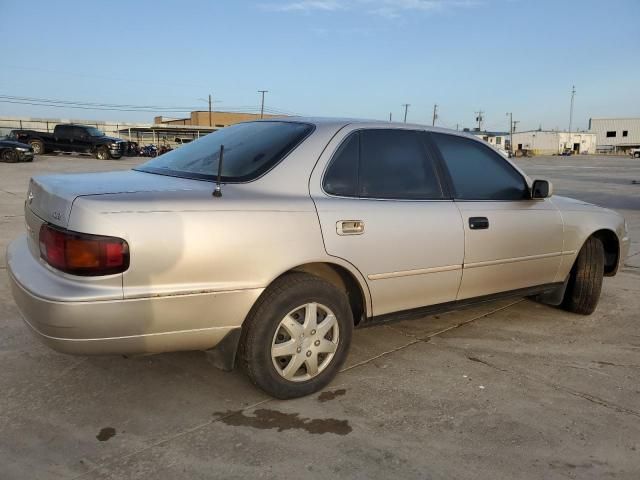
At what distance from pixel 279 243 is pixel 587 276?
3028 millimetres

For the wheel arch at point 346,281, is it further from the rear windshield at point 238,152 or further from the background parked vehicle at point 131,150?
the background parked vehicle at point 131,150

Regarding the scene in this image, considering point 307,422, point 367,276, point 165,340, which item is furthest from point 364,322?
point 165,340

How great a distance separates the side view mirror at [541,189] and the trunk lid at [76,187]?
244 cm

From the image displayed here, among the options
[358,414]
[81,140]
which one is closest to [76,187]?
[358,414]

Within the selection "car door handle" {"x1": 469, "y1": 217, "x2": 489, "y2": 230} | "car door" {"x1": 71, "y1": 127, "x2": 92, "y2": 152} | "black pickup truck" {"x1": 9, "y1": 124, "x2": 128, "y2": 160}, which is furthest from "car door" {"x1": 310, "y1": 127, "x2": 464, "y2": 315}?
"car door" {"x1": 71, "y1": 127, "x2": 92, "y2": 152}

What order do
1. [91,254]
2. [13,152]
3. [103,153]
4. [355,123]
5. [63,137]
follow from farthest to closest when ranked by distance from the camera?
[63,137]
[103,153]
[13,152]
[355,123]
[91,254]

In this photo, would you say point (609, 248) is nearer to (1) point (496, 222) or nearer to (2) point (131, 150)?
(1) point (496, 222)

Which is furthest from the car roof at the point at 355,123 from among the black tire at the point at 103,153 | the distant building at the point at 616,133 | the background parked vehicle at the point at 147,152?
the distant building at the point at 616,133

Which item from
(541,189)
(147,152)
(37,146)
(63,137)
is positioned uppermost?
(63,137)

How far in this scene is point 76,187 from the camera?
8.71 feet

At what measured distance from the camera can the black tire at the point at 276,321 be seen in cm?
277

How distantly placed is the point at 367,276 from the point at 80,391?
5.67 feet

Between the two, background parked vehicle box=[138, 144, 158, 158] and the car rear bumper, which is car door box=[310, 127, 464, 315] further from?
background parked vehicle box=[138, 144, 158, 158]

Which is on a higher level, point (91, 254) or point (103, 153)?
point (103, 153)
